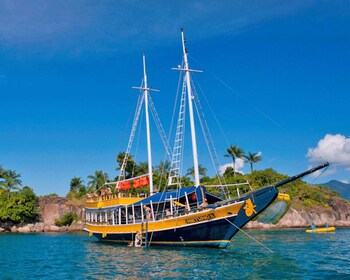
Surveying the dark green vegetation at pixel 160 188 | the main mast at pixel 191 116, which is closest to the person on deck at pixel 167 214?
the main mast at pixel 191 116

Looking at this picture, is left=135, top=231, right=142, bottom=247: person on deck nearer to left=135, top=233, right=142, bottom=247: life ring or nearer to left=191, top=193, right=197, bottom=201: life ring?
left=135, top=233, right=142, bottom=247: life ring

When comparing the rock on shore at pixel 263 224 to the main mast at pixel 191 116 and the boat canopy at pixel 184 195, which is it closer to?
the boat canopy at pixel 184 195

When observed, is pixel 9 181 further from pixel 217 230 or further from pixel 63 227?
pixel 217 230

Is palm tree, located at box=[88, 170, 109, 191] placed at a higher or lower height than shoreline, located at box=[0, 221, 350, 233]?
higher

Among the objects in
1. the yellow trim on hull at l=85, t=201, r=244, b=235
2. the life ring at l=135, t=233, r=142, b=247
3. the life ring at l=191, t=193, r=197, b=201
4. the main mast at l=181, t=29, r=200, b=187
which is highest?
the main mast at l=181, t=29, r=200, b=187

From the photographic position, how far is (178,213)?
31.0 meters

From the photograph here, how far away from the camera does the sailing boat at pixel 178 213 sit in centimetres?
2697

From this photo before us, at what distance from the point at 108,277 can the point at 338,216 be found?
77293 millimetres

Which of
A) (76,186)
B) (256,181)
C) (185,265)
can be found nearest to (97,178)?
(76,186)

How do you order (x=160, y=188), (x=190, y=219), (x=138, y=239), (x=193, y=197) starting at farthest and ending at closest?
(x=160, y=188) → (x=193, y=197) → (x=138, y=239) → (x=190, y=219)

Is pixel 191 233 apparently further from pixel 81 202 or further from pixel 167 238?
pixel 81 202

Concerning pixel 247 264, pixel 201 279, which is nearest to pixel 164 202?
pixel 247 264

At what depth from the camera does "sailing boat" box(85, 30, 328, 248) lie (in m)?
27.0

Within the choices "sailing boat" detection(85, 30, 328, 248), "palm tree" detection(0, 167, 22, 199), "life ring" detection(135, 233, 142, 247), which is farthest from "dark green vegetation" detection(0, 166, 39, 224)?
"life ring" detection(135, 233, 142, 247)
